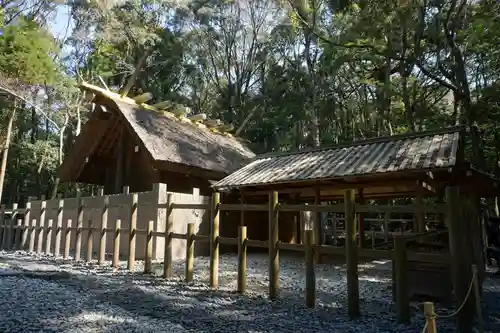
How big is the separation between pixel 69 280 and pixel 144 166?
7.34 metres

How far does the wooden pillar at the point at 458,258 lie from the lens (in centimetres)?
416

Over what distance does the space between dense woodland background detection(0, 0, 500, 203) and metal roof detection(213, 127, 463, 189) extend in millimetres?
2834

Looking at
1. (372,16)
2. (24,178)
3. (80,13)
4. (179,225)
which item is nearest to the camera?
(372,16)

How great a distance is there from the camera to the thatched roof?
38.3 feet

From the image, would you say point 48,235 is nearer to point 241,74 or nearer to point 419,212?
point 419,212

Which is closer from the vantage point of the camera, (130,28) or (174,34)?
(130,28)

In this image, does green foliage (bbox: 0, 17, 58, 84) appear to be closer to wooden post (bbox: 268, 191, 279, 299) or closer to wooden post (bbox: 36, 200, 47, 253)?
wooden post (bbox: 36, 200, 47, 253)

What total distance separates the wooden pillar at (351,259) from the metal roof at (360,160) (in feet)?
10.6

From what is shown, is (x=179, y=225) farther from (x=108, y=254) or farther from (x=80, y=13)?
(x=80, y=13)

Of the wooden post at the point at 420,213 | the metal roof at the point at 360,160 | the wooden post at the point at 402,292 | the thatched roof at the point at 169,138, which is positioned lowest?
the wooden post at the point at 402,292

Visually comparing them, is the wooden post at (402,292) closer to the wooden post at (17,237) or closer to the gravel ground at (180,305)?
the gravel ground at (180,305)

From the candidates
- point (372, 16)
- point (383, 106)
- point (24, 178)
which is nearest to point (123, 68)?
point (24, 178)

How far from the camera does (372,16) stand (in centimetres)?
919

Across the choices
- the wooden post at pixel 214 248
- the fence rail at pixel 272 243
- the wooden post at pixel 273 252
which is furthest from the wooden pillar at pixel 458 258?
the wooden post at pixel 214 248
